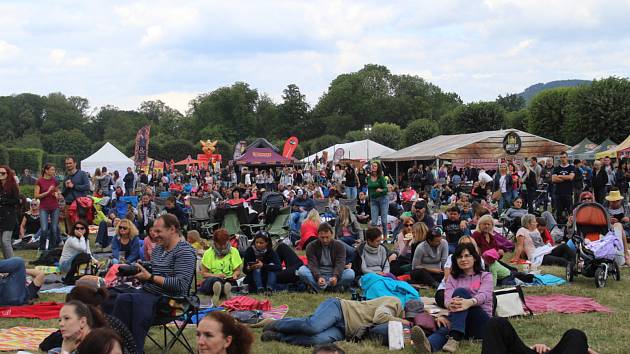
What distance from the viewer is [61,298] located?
8633 mm

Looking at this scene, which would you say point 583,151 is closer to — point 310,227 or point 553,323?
point 310,227

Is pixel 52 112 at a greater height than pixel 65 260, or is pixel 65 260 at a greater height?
pixel 52 112

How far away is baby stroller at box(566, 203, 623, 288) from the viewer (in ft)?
29.5

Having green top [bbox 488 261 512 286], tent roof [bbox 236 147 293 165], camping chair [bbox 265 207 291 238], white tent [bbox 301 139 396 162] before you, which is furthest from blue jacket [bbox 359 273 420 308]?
white tent [bbox 301 139 396 162]

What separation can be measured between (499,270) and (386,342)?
322cm

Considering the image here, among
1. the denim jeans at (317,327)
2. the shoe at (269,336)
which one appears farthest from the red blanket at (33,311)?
the denim jeans at (317,327)

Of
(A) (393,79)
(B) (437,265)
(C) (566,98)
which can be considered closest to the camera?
(B) (437,265)

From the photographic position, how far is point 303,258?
1102 centimetres

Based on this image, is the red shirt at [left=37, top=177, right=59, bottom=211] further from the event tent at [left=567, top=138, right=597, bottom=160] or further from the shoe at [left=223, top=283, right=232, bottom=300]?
the event tent at [left=567, top=138, right=597, bottom=160]

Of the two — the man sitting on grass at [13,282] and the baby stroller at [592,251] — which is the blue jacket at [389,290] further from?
the man sitting on grass at [13,282]

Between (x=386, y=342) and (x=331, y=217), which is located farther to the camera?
(x=331, y=217)

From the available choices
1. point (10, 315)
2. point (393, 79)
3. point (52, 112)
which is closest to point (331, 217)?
point (10, 315)

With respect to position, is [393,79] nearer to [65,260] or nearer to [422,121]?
[422,121]

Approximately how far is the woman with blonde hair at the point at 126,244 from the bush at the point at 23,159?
43.5 m
